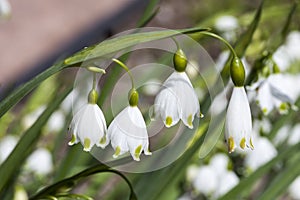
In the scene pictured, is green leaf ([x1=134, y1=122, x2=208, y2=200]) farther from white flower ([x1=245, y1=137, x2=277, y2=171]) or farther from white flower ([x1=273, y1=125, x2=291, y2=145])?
white flower ([x1=273, y1=125, x2=291, y2=145])

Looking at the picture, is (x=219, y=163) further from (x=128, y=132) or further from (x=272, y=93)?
(x=128, y=132)

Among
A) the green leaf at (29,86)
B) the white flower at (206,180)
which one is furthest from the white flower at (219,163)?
the green leaf at (29,86)

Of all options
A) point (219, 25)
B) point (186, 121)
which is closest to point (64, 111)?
point (219, 25)

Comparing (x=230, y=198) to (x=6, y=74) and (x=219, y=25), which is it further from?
(x=6, y=74)

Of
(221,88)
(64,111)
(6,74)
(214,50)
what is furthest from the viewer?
(214,50)

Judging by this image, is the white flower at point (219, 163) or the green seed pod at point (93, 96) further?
the white flower at point (219, 163)

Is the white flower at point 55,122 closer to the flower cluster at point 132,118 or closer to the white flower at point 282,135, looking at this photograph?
the white flower at point 282,135
